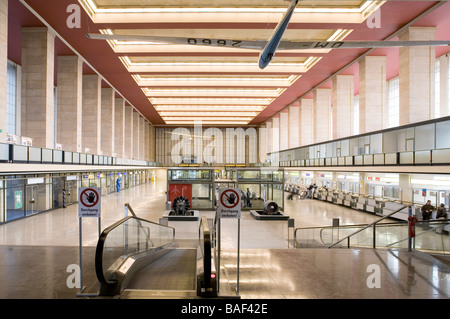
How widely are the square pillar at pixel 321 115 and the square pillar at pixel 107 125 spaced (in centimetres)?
2406

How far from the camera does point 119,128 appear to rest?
37844 mm

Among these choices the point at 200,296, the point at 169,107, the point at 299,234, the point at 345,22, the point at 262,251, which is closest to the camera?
the point at 200,296

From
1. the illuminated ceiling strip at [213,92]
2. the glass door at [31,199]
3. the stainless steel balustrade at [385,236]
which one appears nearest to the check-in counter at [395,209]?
the stainless steel balustrade at [385,236]

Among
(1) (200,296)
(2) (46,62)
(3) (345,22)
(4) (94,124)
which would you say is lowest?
(1) (200,296)

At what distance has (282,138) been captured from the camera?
48.8m

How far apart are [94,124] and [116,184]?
9.30m

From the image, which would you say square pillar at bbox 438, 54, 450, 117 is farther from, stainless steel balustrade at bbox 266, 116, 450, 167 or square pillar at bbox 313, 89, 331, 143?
square pillar at bbox 313, 89, 331, 143

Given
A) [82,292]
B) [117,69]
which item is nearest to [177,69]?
[117,69]

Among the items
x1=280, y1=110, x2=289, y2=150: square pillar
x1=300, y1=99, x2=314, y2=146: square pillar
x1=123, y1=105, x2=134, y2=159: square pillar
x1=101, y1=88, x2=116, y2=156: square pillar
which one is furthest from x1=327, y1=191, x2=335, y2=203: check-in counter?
x1=123, y1=105, x2=134, y2=159: square pillar

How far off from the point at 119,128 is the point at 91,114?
35.8 ft

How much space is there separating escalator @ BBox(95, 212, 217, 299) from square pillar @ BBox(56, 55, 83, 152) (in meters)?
17.4

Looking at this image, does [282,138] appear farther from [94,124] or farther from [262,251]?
[262,251]

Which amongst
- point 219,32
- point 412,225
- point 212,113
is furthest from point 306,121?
point 412,225

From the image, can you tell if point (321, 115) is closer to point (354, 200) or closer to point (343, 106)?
point (343, 106)
